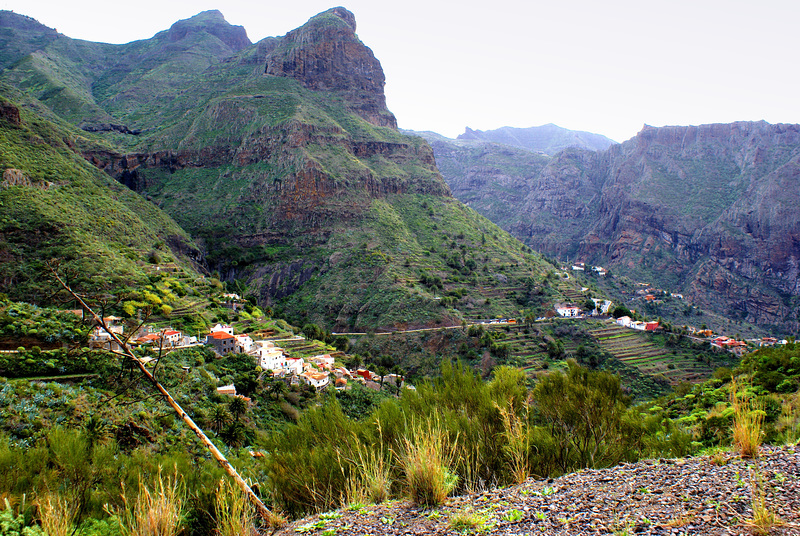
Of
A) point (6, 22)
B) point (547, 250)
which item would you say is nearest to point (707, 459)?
point (547, 250)

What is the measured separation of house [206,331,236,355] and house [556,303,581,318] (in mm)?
40347

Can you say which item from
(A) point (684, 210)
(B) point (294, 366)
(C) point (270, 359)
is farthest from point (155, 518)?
(A) point (684, 210)

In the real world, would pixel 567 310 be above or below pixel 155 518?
below

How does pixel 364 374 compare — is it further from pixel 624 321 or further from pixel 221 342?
pixel 624 321

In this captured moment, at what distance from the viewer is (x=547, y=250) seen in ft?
447

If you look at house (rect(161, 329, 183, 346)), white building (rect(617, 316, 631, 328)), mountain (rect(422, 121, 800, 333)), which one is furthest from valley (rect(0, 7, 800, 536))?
white building (rect(617, 316, 631, 328))

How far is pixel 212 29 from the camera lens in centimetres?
13250

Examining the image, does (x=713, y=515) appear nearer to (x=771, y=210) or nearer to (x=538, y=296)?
(x=538, y=296)

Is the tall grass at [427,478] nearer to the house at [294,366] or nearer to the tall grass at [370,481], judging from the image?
the tall grass at [370,481]

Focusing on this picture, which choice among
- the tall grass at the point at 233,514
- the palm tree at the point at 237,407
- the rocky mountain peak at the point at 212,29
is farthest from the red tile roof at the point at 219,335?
the rocky mountain peak at the point at 212,29

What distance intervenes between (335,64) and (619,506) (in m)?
97.3

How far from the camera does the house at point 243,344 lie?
98.5 ft

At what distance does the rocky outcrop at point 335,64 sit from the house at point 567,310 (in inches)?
2209

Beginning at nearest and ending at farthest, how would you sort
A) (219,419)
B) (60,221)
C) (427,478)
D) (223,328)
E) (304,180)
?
(427,478) < (219,419) < (223,328) < (60,221) < (304,180)
